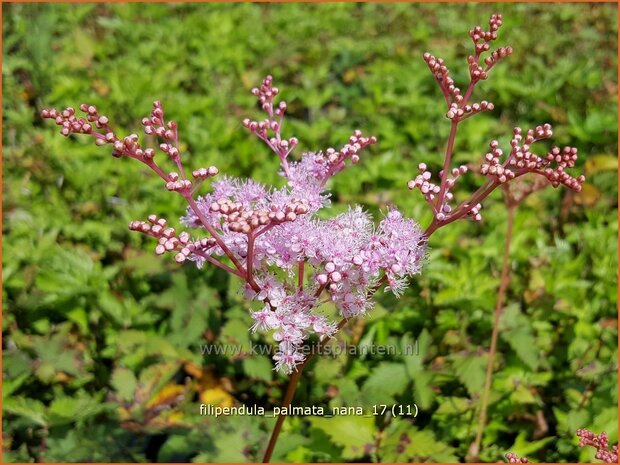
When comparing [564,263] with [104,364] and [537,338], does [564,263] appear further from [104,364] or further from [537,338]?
[104,364]

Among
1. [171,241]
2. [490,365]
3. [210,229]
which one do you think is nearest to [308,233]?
[210,229]

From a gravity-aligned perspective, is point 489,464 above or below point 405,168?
below

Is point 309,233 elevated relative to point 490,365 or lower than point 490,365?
elevated

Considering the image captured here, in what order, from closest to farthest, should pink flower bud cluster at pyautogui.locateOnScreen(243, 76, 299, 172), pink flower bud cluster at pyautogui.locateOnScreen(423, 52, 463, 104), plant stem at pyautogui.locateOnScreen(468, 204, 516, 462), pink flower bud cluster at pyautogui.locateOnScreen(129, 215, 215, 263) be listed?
pink flower bud cluster at pyautogui.locateOnScreen(129, 215, 215, 263), pink flower bud cluster at pyautogui.locateOnScreen(423, 52, 463, 104), pink flower bud cluster at pyautogui.locateOnScreen(243, 76, 299, 172), plant stem at pyautogui.locateOnScreen(468, 204, 516, 462)

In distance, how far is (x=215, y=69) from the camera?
5168mm

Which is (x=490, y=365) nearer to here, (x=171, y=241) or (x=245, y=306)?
(x=245, y=306)

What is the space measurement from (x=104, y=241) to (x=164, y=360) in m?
1.02

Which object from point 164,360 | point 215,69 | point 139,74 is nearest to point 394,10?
point 215,69

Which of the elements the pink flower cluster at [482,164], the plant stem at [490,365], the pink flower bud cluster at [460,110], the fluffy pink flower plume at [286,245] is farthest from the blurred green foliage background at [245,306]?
the pink flower bud cluster at [460,110]

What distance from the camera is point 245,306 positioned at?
2.77 metres

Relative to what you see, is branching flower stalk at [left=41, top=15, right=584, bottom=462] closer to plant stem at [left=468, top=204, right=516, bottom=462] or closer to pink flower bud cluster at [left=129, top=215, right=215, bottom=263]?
pink flower bud cluster at [left=129, top=215, right=215, bottom=263]

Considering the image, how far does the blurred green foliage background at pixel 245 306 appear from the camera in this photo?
8.07ft

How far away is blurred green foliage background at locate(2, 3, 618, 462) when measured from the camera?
96.8 inches

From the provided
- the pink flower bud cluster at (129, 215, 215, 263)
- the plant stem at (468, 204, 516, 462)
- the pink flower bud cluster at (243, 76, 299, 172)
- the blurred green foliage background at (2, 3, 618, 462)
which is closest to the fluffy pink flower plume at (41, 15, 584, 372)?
the pink flower bud cluster at (129, 215, 215, 263)
